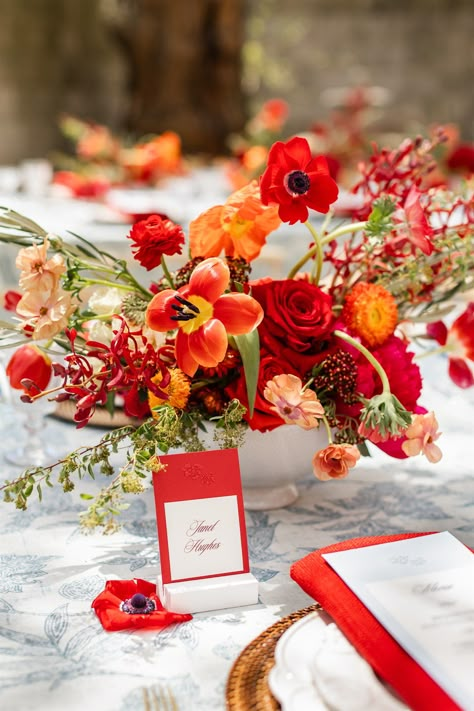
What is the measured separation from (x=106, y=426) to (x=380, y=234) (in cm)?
56

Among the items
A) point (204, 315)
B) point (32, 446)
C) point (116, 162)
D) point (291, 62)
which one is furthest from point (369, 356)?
point (291, 62)

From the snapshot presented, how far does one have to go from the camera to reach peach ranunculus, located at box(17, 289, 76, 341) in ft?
2.75

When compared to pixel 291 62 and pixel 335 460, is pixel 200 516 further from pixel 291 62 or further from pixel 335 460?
pixel 291 62

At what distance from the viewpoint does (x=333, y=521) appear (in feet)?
3.16

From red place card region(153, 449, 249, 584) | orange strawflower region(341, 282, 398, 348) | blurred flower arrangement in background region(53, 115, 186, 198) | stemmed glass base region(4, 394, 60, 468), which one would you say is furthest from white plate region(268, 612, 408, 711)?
blurred flower arrangement in background region(53, 115, 186, 198)

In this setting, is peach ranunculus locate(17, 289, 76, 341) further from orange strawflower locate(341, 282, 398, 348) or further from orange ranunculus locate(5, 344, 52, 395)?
orange strawflower locate(341, 282, 398, 348)

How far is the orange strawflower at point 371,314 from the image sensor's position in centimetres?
90

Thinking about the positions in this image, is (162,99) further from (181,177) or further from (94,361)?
(94,361)

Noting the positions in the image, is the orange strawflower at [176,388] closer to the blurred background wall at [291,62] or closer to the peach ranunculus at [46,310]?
the peach ranunculus at [46,310]

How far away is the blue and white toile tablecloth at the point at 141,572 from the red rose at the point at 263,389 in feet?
0.46

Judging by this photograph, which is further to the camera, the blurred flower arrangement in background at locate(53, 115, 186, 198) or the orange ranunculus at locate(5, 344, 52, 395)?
the blurred flower arrangement in background at locate(53, 115, 186, 198)

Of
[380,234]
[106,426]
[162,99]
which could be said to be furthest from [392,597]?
[162,99]

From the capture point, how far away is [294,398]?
2.65 feet

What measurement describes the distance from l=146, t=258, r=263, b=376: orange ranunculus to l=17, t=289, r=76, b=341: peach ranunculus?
116mm
